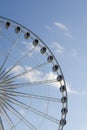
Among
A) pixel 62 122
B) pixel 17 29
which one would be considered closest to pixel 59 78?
pixel 62 122

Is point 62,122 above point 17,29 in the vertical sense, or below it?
below

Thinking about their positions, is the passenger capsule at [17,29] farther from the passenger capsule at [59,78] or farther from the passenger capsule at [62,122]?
the passenger capsule at [62,122]

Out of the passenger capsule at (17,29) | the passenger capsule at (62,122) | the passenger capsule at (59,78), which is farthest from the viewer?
the passenger capsule at (17,29)

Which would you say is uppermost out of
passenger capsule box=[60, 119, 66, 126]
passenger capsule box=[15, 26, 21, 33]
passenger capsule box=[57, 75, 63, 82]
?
passenger capsule box=[15, 26, 21, 33]

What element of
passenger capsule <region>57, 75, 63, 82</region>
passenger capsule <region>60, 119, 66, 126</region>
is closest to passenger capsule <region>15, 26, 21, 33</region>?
passenger capsule <region>57, 75, 63, 82</region>

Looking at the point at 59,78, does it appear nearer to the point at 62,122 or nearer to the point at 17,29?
Answer: the point at 62,122

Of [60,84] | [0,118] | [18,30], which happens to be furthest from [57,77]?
[0,118]

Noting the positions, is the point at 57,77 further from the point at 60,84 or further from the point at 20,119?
the point at 20,119

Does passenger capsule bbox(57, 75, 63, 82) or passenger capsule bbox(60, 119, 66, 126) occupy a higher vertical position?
passenger capsule bbox(57, 75, 63, 82)

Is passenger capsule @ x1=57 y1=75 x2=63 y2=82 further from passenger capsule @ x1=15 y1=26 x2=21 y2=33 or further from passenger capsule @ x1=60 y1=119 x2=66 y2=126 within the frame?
passenger capsule @ x1=15 y1=26 x2=21 y2=33

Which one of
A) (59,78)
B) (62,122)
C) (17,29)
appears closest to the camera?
(62,122)

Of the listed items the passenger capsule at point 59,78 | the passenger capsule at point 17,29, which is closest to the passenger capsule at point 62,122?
the passenger capsule at point 59,78

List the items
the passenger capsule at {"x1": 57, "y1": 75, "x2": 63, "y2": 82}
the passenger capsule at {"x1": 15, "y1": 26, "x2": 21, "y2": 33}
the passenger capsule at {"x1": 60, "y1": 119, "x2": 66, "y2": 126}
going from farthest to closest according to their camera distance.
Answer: the passenger capsule at {"x1": 15, "y1": 26, "x2": 21, "y2": 33}
the passenger capsule at {"x1": 57, "y1": 75, "x2": 63, "y2": 82}
the passenger capsule at {"x1": 60, "y1": 119, "x2": 66, "y2": 126}

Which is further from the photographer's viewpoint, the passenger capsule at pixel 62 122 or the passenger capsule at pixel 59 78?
the passenger capsule at pixel 59 78
